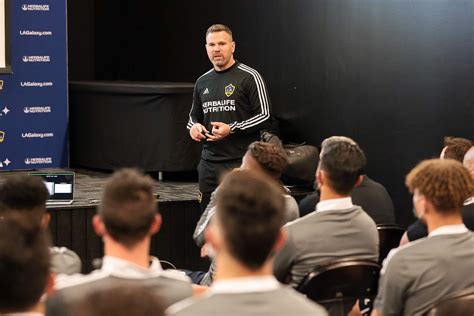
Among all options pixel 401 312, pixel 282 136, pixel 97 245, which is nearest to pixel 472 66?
pixel 282 136

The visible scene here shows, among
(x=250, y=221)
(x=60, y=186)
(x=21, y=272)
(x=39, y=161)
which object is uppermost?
(x=250, y=221)

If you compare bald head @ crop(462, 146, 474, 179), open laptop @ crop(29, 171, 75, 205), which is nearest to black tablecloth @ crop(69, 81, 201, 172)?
open laptop @ crop(29, 171, 75, 205)

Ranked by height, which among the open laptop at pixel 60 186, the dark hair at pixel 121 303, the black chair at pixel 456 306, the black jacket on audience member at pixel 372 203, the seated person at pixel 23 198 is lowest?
the open laptop at pixel 60 186

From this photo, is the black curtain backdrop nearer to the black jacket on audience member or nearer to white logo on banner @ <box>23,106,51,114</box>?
white logo on banner @ <box>23,106,51,114</box>

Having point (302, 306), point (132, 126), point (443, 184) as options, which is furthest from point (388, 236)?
point (132, 126)

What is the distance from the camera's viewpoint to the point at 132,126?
809 centimetres

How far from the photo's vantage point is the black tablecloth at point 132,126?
786cm

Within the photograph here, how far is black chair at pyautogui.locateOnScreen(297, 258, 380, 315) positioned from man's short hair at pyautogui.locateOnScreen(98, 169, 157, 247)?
986 mm

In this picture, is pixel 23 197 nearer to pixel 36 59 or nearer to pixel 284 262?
pixel 284 262

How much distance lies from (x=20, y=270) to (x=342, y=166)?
193 cm

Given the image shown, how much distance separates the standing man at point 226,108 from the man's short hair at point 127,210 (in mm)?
3661

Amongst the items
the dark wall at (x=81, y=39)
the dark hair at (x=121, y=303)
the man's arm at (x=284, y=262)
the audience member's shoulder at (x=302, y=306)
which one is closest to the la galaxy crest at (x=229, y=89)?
the man's arm at (x=284, y=262)

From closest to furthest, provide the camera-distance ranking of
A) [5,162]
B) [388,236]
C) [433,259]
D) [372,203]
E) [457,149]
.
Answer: [433,259] < [388,236] < [372,203] < [457,149] < [5,162]

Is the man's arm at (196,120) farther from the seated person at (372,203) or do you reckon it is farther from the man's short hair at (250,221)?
the man's short hair at (250,221)
